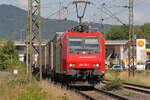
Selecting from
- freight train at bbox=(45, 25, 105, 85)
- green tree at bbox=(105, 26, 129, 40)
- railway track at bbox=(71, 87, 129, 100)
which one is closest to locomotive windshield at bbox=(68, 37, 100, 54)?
freight train at bbox=(45, 25, 105, 85)

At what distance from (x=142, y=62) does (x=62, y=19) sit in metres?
38.7

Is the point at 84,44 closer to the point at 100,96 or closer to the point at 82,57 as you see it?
the point at 82,57

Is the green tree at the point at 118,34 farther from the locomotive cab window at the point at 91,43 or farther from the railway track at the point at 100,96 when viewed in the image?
the locomotive cab window at the point at 91,43

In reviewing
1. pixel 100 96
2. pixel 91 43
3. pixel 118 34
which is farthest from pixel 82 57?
pixel 118 34

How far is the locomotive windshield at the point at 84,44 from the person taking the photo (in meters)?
23.5

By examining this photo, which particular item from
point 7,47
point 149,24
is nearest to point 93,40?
point 7,47

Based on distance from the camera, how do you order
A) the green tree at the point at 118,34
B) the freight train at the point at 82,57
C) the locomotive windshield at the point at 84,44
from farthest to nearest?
the green tree at the point at 118,34
the locomotive windshield at the point at 84,44
the freight train at the point at 82,57

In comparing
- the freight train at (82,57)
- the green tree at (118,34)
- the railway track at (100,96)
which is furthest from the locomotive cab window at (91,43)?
the green tree at (118,34)

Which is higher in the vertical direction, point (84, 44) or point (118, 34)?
point (118, 34)

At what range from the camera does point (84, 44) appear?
78.0ft

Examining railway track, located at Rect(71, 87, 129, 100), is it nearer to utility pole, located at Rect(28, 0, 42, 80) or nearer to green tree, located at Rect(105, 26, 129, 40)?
utility pole, located at Rect(28, 0, 42, 80)

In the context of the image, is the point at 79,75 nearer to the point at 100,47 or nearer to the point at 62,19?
the point at 100,47

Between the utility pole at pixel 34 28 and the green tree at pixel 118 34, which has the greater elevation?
the green tree at pixel 118 34

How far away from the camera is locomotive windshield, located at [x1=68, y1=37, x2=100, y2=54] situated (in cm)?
2352
